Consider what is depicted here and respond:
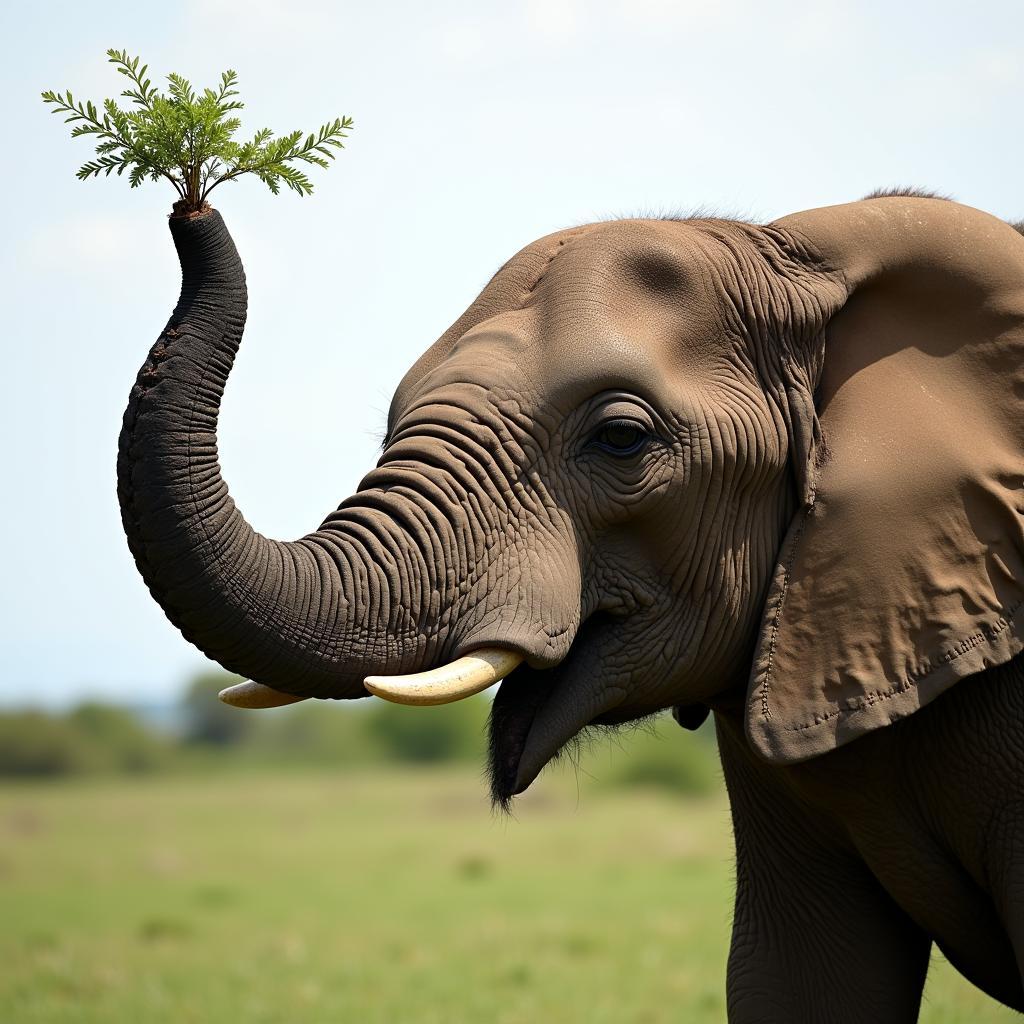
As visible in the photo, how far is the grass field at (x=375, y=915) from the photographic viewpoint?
9305 millimetres

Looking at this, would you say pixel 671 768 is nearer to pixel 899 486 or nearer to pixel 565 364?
pixel 899 486

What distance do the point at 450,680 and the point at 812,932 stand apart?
1940 mm

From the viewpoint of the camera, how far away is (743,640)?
441cm

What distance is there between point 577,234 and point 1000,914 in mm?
2117

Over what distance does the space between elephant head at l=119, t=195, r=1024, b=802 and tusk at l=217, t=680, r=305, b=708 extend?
12 millimetres

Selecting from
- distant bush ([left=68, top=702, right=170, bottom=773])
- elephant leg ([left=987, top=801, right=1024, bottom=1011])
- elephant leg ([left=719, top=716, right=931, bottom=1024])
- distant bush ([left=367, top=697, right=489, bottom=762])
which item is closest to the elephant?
elephant leg ([left=987, top=801, right=1024, bottom=1011])

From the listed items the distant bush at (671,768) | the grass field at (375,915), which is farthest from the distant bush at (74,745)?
the grass field at (375,915)

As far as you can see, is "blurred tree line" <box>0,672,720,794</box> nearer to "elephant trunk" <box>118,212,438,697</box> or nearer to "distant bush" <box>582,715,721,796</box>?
"distant bush" <box>582,715,721,796</box>

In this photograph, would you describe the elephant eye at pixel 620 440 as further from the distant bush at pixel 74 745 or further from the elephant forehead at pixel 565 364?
the distant bush at pixel 74 745

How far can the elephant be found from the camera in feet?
12.6

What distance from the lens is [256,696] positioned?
4.07 m

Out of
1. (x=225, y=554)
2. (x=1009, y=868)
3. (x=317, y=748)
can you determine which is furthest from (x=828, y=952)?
(x=317, y=748)

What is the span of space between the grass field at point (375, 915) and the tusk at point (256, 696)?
396 cm

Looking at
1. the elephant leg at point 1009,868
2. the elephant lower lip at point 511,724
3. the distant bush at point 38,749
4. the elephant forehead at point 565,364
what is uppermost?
the elephant forehead at point 565,364
